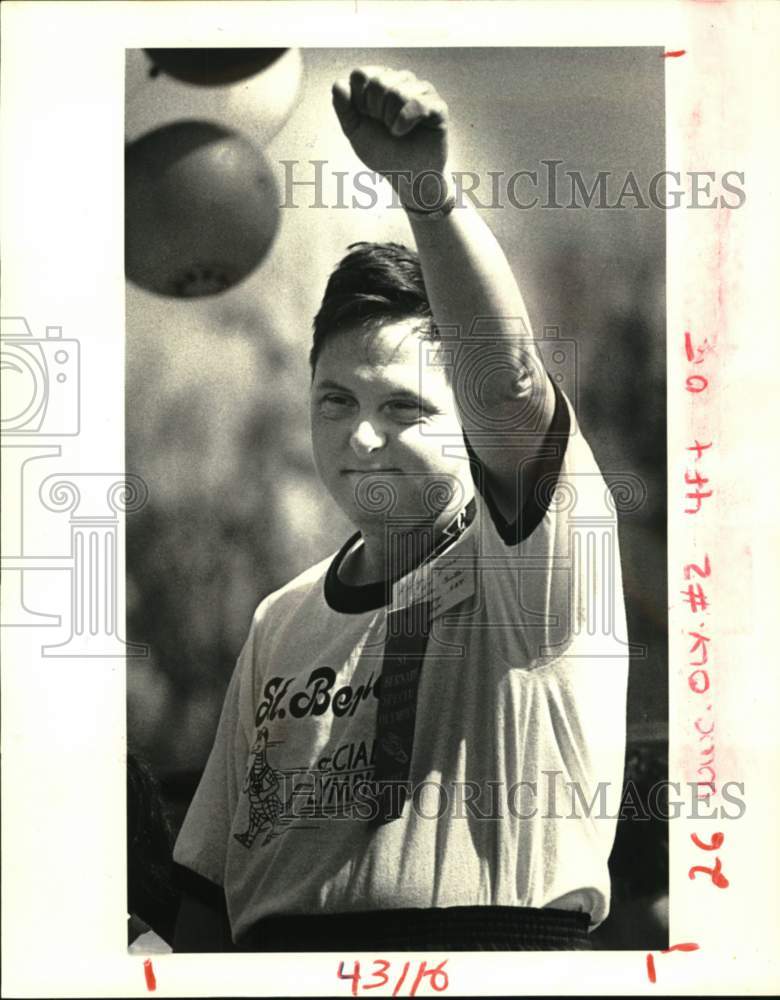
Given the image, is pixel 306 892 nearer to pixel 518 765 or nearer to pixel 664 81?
pixel 518 765

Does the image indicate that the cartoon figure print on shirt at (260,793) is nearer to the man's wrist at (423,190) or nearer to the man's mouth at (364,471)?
the man's mouth at (364,471)

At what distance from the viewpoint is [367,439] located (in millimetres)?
1789

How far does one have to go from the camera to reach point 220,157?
182 cm

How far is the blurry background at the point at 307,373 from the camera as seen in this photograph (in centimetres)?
180

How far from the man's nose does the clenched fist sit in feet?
→ 1.22

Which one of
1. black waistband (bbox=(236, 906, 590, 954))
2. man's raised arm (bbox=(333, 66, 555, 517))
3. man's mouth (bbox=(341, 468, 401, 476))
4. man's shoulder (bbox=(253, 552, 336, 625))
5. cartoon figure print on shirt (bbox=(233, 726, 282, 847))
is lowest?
black waistband (bbox=(236, 906, 590, 954))

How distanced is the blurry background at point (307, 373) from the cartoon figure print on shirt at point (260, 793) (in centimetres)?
9

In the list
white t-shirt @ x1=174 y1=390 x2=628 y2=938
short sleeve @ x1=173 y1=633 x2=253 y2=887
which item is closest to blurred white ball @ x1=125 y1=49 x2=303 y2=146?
white t-shirt @ x1=174 y1=390 x2=628 y2=938

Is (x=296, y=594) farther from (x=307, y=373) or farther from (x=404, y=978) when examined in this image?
(x=404, y=978)

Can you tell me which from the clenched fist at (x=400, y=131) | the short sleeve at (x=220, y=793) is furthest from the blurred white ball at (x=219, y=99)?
the short sleeve at (x=220, y=793)

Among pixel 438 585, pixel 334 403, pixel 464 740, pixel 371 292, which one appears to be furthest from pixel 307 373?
pixel 464 740

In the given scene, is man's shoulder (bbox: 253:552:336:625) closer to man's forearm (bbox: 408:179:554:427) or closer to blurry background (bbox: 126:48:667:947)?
blurry background (bbox: 126:48:667:947)

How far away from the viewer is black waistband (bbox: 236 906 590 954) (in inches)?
69.5

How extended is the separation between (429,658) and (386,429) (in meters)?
0.39
